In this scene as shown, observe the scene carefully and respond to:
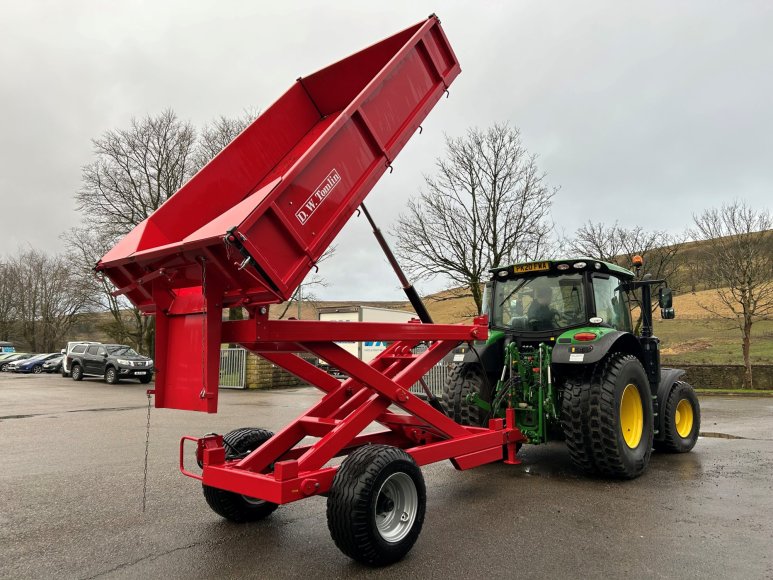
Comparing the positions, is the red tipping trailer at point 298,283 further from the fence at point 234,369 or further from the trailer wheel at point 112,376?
the trailer wheel at point 112,376

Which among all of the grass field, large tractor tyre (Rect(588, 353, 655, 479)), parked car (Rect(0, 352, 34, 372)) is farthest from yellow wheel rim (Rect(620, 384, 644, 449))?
parked car (Rect(0, 352, 34, 372))

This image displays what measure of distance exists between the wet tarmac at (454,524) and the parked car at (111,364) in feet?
51.7

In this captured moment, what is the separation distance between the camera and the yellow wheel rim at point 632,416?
6238 mm

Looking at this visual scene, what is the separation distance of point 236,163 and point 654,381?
19.1 ft

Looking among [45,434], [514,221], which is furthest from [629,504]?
[514,221]

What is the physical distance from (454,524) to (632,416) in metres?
2.99

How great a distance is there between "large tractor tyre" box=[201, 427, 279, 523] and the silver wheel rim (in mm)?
1202

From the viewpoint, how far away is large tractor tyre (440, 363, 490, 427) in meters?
6.39

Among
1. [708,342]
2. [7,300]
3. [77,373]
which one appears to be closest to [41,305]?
[7,300]

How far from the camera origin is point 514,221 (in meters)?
21.8

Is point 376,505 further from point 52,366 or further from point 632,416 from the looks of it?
point 52,366

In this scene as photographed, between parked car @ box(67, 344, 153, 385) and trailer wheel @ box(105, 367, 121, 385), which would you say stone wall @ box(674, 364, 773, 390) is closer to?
parked car @ box(67, 344, 153, 385)

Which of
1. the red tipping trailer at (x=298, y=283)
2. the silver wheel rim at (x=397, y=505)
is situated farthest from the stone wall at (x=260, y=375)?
the silver wheel rim at (x=397, y=505)

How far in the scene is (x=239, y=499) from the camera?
453cm
